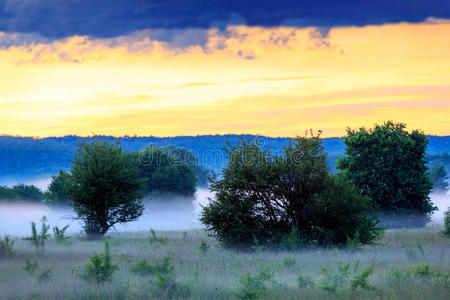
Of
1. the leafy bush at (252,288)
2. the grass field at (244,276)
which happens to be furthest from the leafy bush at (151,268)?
the leafy bush at (252,288)

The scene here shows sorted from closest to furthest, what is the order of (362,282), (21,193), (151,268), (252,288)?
(252,288)
(362,282)
(151,268)
(21,193)

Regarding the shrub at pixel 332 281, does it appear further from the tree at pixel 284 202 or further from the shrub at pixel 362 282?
the tree at pixel 284 202

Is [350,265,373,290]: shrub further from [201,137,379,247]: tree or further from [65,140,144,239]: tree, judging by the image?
[65,140,144,239]: tree

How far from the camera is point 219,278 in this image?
557 inches

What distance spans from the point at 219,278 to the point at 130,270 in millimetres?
3430

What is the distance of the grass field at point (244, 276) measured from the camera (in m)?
12.0

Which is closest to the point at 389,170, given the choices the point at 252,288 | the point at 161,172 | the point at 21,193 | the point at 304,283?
the point at 304,283

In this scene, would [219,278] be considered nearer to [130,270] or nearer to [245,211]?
[130,270]

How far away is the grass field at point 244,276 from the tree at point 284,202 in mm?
1182

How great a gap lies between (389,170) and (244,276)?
29.4 m

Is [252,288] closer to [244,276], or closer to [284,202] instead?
[244,276]

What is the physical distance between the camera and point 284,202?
2227 centimetres

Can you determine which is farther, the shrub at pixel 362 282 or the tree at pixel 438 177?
the tree at pixel 438 177

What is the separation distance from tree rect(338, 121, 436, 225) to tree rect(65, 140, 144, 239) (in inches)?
708
